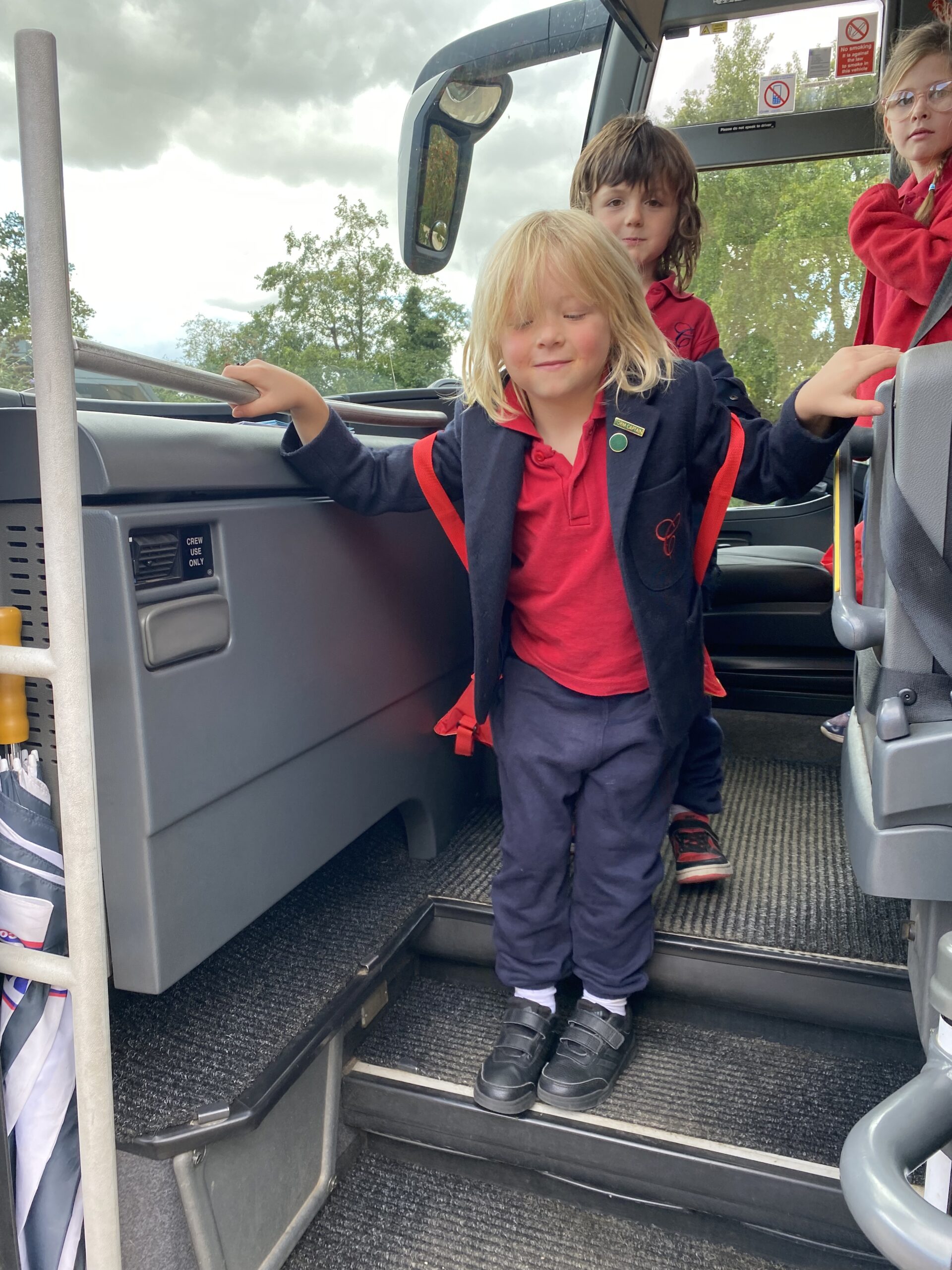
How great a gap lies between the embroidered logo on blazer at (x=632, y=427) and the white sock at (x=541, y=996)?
779 mm

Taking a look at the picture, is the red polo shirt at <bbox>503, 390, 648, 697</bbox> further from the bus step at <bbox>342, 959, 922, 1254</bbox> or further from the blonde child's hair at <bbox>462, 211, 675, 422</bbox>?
the bus step at <bbox>342, 959, 922, 1254</bbox>

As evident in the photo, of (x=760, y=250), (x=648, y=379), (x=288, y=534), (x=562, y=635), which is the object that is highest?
(x=760, y=250)

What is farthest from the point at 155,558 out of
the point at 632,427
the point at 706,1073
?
the point at 706,1073

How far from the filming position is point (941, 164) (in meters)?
1.75

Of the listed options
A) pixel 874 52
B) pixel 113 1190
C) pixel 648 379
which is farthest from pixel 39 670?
pixel 874 52

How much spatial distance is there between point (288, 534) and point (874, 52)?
1895 mm

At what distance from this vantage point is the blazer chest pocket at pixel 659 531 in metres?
1.25

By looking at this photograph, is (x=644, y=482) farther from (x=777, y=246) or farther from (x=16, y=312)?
(x=777, y=246)

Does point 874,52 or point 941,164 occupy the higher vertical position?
point 874,52

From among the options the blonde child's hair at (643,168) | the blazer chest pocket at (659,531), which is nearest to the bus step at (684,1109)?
the blazer chest pocket at (659,531)

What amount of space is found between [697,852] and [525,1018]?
16.6 inches

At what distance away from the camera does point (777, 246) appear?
2359mm

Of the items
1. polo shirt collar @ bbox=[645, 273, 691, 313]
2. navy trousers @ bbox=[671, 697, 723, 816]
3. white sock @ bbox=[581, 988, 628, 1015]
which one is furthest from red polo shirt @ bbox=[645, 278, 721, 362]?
white sock @ bbox=[581, 988, 628, 1015]

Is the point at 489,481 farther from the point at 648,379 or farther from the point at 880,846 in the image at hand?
the point at 880,846
